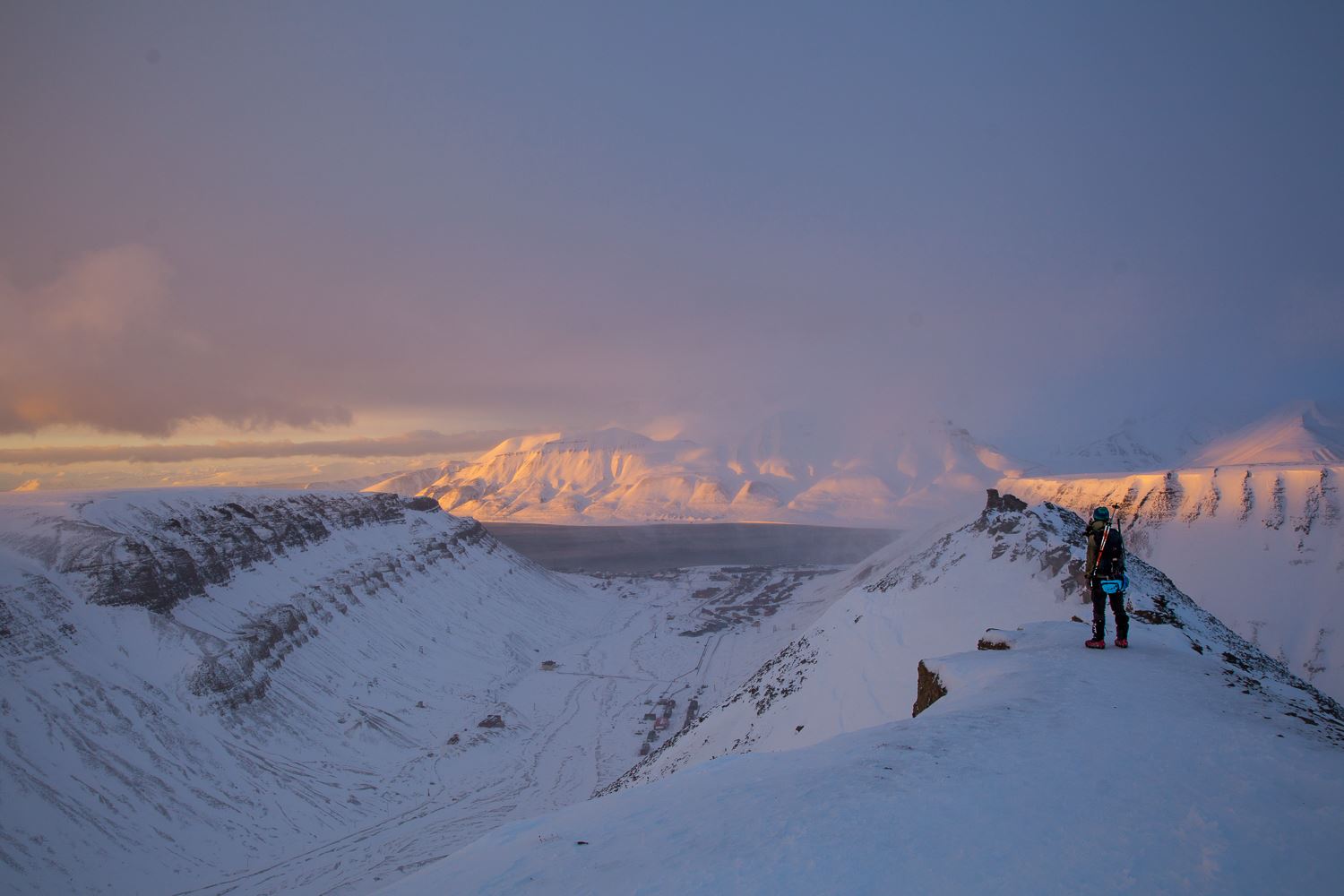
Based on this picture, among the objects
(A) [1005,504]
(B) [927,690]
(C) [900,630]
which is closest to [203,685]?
(C) [900,630]

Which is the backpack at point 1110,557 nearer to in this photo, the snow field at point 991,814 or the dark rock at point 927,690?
the snow field at point 991,814

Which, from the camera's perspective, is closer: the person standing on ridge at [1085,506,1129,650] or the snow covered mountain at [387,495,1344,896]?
the snow covered mountain at [387,495,1344,896]

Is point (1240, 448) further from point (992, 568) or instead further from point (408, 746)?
point (408, 746)

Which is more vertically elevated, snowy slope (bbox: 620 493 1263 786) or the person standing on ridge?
the person standing on ridge

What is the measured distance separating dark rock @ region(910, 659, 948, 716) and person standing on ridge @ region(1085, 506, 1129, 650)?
2635 mm

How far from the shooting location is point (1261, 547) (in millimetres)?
46750

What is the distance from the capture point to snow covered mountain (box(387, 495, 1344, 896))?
14.4 feet

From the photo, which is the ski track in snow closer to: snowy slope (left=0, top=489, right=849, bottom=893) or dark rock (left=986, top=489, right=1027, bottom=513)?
snowy slope (left=0, top=489, right=849, bottom=893)

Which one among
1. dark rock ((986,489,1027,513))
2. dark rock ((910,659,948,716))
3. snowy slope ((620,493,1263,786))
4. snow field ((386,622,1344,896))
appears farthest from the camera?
dark rock ((986,489,1027,513))

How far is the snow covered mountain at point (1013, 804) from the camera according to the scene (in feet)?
14.4

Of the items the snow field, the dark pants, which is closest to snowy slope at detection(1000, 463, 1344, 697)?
the dark pants

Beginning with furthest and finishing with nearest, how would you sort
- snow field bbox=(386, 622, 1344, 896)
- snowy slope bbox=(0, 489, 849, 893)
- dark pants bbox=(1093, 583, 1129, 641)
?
snowy slope bbox=(0, 489, 849, 893) → dark pants bbox=(1093, 583, 1129, 641) → snow field bbox=(386, 622, 1344, 896)

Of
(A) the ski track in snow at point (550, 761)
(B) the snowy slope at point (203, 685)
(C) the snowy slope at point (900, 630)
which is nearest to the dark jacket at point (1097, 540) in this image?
(C) the snowy slope at point (900, 630)

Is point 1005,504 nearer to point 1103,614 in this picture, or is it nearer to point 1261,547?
point 1103,614
